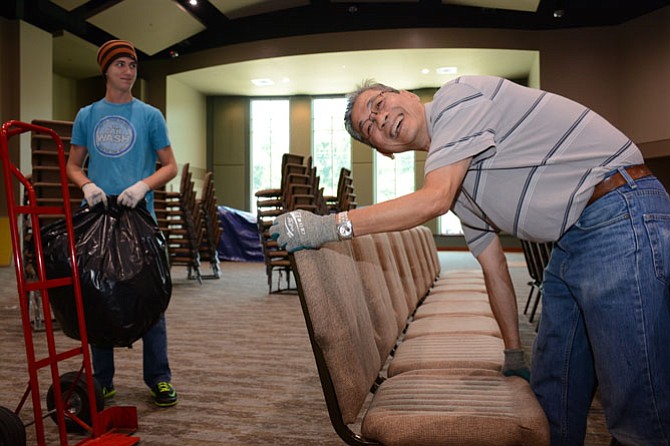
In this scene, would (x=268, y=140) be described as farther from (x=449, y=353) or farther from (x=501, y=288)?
(x=501, y=288)

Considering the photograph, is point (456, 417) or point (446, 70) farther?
point (446, 70)

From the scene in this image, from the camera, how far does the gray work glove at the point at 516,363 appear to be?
72.3 inches

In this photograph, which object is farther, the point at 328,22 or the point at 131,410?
the point at 328,22

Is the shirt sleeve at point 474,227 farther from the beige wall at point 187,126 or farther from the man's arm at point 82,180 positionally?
the beige wall at point 187,126

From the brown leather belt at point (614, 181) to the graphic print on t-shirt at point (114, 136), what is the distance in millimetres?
1933

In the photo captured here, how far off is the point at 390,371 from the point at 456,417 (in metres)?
0.68

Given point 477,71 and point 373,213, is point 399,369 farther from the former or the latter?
point 477,71

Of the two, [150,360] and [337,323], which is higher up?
[337,323]

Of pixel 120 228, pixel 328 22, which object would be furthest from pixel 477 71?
pixel 120 228

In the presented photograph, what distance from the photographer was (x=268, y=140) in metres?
17.7

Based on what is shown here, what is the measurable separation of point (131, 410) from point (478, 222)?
153cm

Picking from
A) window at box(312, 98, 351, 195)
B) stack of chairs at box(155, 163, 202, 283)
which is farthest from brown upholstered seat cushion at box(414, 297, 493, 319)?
window at box(312, 98, 351, 195)

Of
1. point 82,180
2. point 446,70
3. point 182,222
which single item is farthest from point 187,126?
point 82,180

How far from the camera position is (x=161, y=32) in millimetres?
13320
